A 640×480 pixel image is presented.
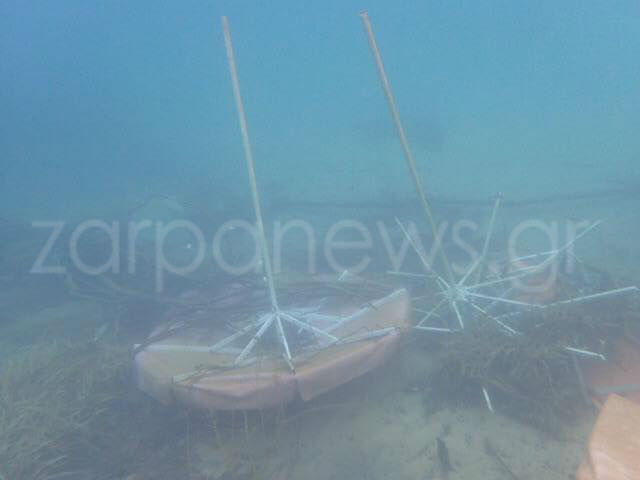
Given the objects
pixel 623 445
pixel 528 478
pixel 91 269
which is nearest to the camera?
pixel 623 445

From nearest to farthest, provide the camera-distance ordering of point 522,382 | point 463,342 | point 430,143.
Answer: point 522,382
point 463,342
point 430,143

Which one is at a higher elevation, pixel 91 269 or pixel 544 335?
pixel 91 269

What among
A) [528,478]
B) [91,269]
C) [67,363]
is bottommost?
[528,478]

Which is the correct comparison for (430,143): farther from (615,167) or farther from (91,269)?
(91,269)

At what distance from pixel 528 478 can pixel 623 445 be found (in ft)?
3.76

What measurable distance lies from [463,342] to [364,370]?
1.14 meters

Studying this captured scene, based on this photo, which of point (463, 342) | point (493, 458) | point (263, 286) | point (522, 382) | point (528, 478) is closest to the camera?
point (528, 478)

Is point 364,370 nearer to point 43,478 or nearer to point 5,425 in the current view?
point 43,478

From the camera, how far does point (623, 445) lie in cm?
242

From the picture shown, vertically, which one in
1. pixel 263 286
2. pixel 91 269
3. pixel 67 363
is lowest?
pixel 67 363

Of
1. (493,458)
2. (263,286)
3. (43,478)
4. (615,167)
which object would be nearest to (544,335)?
(493,458)

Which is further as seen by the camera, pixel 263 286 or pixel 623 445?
pixel 263 286

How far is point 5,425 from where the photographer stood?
4.62 m

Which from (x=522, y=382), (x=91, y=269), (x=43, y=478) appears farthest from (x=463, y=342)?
(x=91, y=269)
